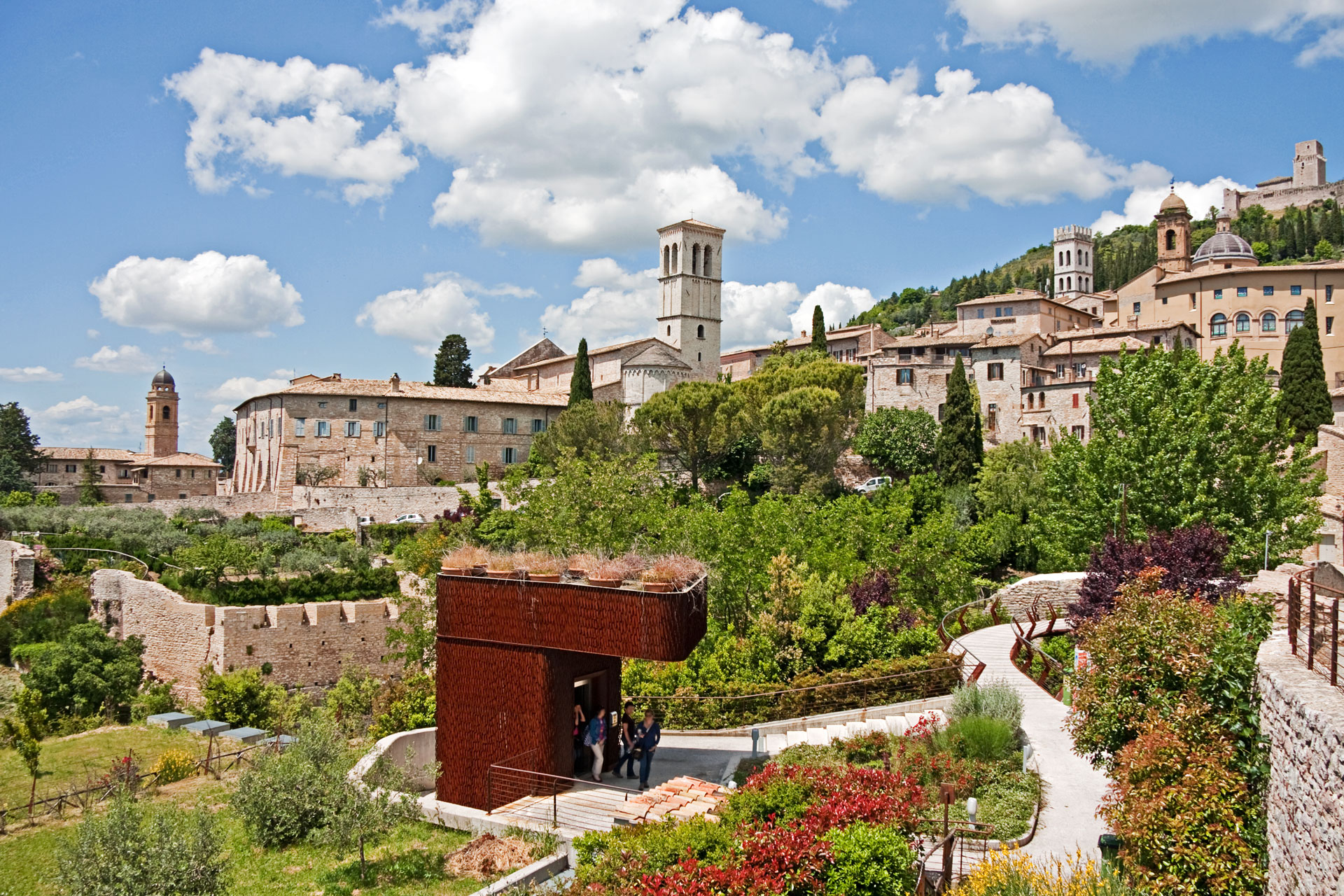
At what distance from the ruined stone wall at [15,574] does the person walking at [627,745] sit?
111 feet

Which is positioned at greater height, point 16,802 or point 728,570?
point 728,570

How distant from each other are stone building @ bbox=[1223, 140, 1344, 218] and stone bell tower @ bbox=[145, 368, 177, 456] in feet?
441

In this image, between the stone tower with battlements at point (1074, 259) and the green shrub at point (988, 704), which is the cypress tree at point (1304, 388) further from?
the stone tower with battlements at point (1074, 259)

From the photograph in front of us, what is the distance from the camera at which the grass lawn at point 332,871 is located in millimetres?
11375

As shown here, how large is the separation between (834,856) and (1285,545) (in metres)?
19.0

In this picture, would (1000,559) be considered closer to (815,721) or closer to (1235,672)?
(815,721)

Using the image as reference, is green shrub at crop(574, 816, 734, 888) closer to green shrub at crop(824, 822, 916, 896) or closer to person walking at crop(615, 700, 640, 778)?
green shrub at crop(824, 822, 916, 896)

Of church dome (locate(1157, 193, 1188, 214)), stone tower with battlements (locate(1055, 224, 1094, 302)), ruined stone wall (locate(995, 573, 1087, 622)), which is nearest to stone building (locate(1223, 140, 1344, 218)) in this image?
stone tower with battlements (locate(1055, 224, 1094, 302))

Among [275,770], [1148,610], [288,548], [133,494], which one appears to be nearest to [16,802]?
[275,770]

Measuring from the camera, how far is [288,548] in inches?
1786

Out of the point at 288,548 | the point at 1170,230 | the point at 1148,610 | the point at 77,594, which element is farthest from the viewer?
the point at 1170,230

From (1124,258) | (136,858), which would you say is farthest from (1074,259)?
(136,858)

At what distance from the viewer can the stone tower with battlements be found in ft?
380

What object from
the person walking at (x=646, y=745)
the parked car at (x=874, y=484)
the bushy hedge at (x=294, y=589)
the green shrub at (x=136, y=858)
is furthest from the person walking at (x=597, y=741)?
the parked car at (x=874, y=484)
